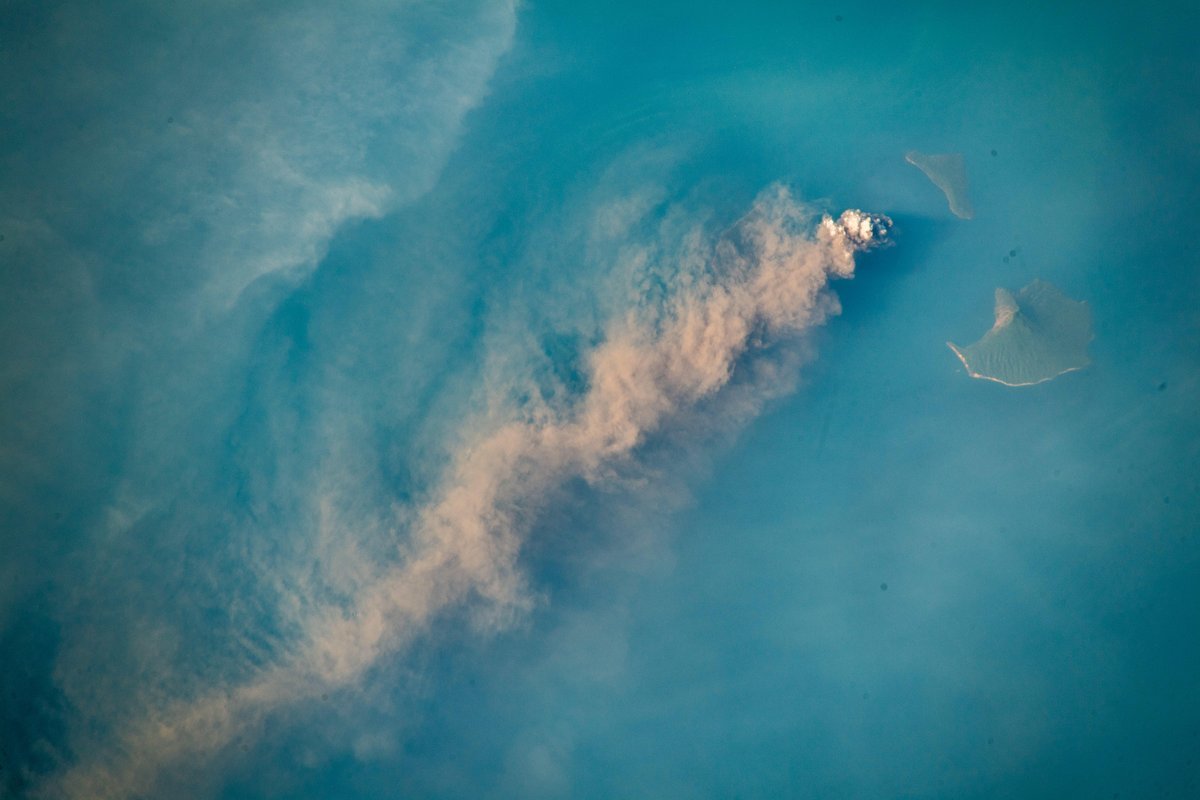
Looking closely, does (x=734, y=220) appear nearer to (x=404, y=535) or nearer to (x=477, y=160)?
(x=477, y=160)

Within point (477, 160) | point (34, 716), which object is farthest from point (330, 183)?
point (34, 716)

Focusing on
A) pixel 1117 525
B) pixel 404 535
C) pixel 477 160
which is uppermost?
pixel 477 160

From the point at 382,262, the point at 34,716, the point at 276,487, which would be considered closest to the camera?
the point at 34,716

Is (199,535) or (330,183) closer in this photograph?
(199,535)

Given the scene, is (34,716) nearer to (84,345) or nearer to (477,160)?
(84,345)

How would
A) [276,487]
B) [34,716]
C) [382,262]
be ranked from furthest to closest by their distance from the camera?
[382,262], [276,487], [34,716]

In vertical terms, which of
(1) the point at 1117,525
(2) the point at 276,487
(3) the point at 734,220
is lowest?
(1) the point at 1117,525

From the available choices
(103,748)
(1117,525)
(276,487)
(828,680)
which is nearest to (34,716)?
(103,748)

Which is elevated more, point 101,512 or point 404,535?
point 101,512

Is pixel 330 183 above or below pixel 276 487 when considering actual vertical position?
above
